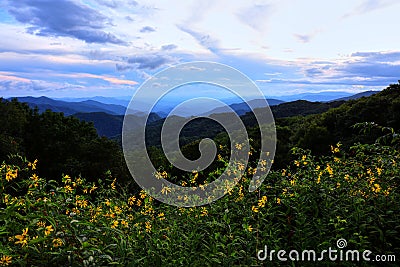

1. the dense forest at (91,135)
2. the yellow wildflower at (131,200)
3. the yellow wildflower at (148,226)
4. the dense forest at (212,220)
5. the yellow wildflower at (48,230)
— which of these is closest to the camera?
the yellow wildflower at (48,230)

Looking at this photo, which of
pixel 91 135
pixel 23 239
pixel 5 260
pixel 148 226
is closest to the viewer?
pixel 5 260

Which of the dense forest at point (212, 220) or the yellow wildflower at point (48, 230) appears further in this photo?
the dense forest at point (212, 220)

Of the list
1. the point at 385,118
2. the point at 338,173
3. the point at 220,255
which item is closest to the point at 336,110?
the point at 385,118

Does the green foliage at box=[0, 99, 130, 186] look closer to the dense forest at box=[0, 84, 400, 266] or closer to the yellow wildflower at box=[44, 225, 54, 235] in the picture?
the dense forest at box=[0, 84, 400, 266]

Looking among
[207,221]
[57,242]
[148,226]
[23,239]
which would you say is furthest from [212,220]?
[23,239]

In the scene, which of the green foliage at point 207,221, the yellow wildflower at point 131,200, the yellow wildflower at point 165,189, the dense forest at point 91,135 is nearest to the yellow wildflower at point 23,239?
the green foliage at point 207,221

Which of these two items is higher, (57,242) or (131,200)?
(57,242)

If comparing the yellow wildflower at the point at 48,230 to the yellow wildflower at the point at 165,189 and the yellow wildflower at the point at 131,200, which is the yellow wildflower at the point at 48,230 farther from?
the yellow wildflower at the point at 165,189

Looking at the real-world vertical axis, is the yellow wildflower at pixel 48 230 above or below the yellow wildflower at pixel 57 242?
above

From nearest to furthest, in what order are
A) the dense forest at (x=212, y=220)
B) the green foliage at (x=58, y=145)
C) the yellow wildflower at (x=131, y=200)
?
the dense forest at (x=212, y=220), the yellow wildflower at (x=131, y=200), the green foliage at (x=58, y=145)

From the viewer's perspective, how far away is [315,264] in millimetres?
2598

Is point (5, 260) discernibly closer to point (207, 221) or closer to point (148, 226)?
point (148, 226)

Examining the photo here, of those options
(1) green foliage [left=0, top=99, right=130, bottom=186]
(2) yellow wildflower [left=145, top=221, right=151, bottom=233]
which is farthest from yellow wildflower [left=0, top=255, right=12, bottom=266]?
(1) green foliage [left=0, top=99, right=130, bottom=186]

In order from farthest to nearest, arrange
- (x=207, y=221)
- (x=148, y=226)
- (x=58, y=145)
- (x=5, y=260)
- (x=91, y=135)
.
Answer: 1. (x=91, y=135)
2. (x=58, y=145)
3. (x=207, y=221)
4. (x=148, y=226)
5. (x=5, y=260)
